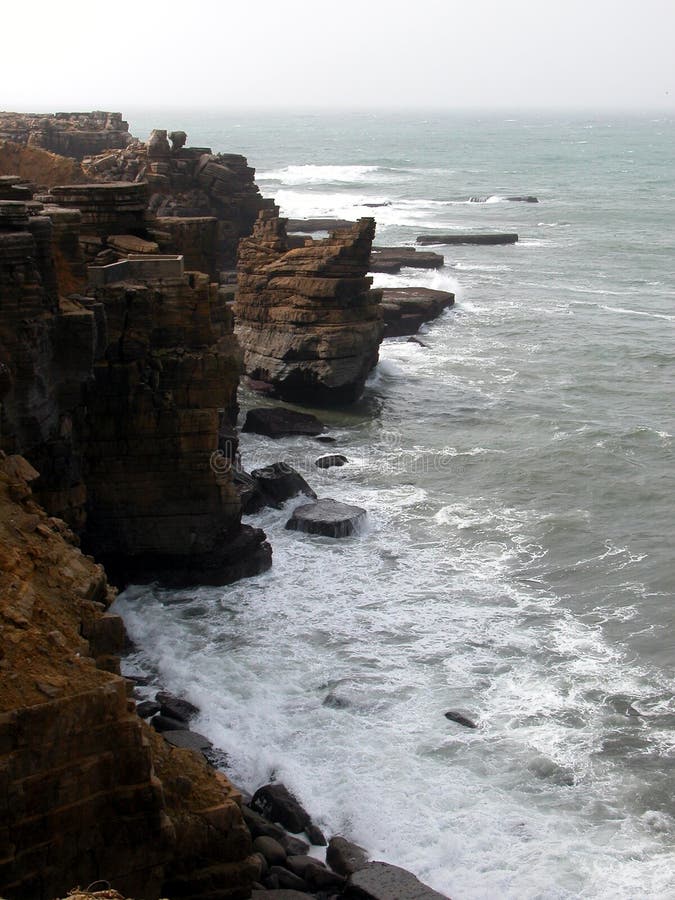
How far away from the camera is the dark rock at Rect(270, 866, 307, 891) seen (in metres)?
12.3

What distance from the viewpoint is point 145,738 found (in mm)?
10758

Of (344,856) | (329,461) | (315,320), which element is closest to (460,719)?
(344,856)

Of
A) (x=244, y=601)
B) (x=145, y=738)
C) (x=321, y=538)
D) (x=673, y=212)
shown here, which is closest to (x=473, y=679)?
(x=244, y=601)

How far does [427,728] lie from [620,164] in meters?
125

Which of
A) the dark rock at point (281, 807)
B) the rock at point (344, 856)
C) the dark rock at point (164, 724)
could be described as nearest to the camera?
the rock at point (344, 856)

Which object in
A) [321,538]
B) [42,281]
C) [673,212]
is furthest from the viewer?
[673,212]

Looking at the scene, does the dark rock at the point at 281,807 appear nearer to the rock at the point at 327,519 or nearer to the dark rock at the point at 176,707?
the dark rock at the point at 176,707

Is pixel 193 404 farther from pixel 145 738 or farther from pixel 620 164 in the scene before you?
pixel 620 164

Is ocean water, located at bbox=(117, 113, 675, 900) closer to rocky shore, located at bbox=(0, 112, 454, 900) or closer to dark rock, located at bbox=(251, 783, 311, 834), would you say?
dark rock, located at bbox=(251, 783, 311, 834)

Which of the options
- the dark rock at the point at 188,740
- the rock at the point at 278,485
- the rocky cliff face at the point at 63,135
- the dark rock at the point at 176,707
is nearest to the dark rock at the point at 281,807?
the dark rock at the point at 188,740

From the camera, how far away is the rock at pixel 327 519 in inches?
877

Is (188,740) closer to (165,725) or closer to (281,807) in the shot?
(165,725)

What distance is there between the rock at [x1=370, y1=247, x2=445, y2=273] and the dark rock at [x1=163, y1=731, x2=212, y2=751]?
122ft

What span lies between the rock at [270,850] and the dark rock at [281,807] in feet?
2.63
